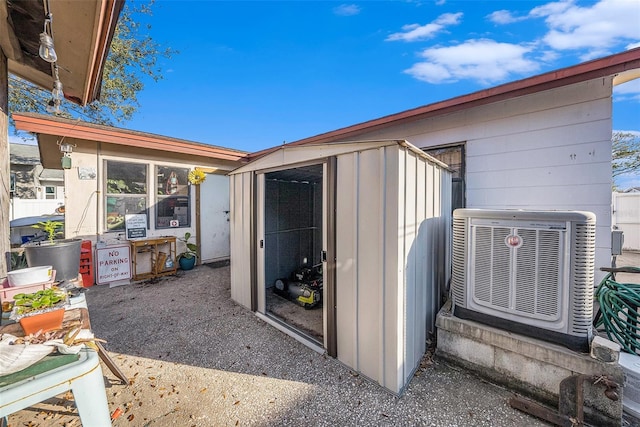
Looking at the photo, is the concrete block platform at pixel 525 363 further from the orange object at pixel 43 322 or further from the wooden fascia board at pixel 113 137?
the wooden fascia board at pixel 113 137

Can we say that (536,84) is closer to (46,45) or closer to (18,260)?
(46,45)

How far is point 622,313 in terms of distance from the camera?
210 centimetres

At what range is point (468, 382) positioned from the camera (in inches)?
87.1

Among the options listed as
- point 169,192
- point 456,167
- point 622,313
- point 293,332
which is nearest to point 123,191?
point 169,192

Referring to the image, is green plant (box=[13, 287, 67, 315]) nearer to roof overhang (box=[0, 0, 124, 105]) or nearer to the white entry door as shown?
roof overhang (box=[0, 0, 124, 105])

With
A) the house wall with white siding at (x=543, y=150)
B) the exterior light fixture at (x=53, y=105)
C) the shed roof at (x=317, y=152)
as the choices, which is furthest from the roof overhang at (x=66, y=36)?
the house wall with white siding at (x=543, y=150)

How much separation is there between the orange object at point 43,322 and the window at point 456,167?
446 cm

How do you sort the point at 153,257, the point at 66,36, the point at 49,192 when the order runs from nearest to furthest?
1. the point at 66,36
2. the point at 153,257
3. the point at 49,192

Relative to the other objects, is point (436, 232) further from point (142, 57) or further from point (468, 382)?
point (142, 57)

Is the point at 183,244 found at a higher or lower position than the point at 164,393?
higher

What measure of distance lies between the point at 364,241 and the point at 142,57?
11.3m

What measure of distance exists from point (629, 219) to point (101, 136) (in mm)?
13615

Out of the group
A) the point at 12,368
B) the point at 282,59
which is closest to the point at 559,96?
the point at 12,368

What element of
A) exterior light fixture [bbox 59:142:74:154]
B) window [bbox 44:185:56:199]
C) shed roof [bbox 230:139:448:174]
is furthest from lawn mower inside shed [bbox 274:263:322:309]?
window [bbox 44:185:56:199]
